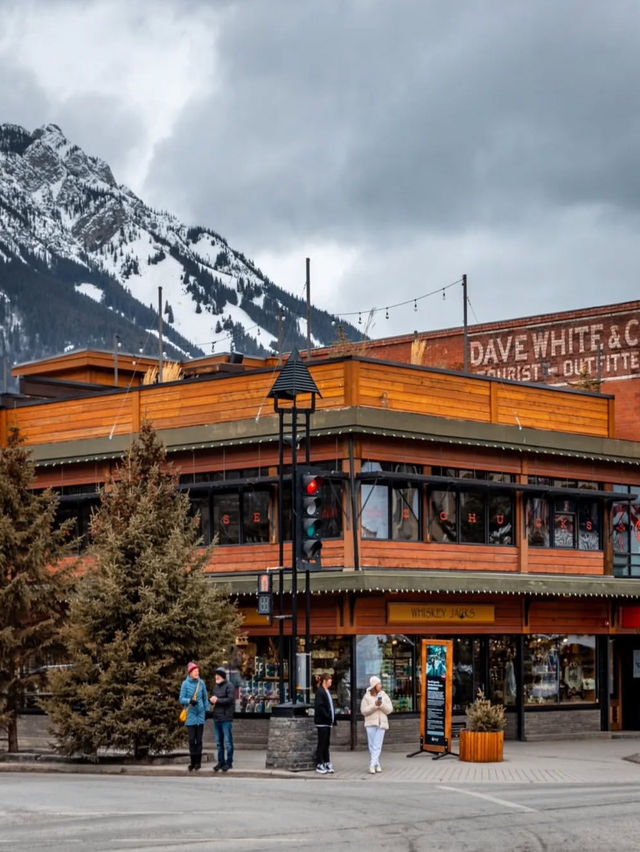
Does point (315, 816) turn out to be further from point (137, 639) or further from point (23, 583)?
point (23, 583)

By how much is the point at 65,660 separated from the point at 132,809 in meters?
13.1

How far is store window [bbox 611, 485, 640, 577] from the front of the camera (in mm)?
41250

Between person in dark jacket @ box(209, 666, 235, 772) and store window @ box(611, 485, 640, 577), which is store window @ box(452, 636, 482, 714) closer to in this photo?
store window @ box(611, 485, 640, 577)

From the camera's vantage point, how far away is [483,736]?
99.2ft

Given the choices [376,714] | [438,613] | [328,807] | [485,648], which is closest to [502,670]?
[485,648]

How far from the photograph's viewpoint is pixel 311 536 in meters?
27.9

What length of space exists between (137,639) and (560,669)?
14190 mm

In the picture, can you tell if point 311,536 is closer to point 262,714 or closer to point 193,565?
point 193,565

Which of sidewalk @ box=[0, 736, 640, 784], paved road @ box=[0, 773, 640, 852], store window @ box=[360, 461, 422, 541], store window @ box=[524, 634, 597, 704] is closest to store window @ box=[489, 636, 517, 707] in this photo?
store window @ box=[524, 634, 597, 704]

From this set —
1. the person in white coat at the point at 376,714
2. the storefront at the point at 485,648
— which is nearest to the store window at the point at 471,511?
the storefront at the point at 485,648

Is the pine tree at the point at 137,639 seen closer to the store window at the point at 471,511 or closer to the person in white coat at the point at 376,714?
the person in white coat at the point at 376,714

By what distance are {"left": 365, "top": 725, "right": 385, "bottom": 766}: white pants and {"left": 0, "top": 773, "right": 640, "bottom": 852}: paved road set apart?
6.33 feet

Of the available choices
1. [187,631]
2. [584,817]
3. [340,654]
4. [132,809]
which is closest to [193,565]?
[187,631]

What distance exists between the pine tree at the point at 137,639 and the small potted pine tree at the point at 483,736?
5129 mm
